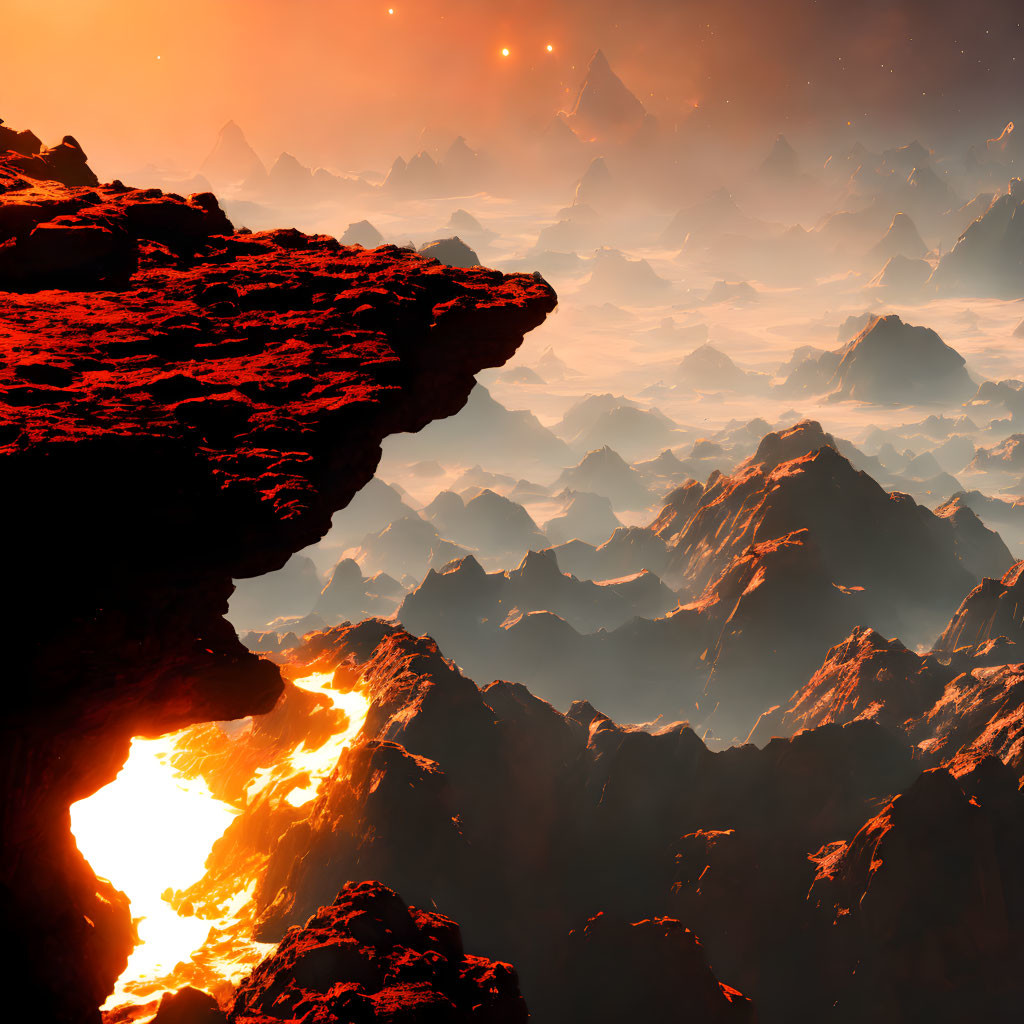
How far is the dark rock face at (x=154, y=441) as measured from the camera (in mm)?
13570

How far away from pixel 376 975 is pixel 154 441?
1678cm

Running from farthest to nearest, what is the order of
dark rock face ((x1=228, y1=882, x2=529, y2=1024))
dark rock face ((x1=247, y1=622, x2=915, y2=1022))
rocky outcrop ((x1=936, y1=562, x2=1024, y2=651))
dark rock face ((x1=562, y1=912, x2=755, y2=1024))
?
rocky outcrop ((x1=936, y1=562, x2=1024, y2=651)), dark rock face ((x1=247, y1=622, x2=915, y2=1022)), dark rock face ((x1=562, y1=912, x2=755, y2=1024)), dark rock face ((x1=228, y1=882, x2=529, y2=1024))

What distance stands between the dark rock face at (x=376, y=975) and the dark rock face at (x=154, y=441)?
487 cm

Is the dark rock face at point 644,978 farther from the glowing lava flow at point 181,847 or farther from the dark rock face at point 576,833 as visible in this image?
the glowing lava flow at point 181,847

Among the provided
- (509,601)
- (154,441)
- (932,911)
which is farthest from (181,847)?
(509,601)

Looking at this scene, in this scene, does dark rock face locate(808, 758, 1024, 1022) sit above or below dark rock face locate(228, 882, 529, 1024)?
above

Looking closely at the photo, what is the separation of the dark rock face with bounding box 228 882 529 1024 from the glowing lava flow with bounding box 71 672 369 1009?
258 inches

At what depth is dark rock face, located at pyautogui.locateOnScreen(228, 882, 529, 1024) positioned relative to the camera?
64.0 feet

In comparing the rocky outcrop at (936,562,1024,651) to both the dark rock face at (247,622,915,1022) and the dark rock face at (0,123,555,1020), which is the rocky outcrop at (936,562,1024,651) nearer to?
the dark rock face at (247,622,915,1022)

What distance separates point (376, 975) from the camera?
2139 cm

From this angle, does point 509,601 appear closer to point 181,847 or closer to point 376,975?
point 181,847

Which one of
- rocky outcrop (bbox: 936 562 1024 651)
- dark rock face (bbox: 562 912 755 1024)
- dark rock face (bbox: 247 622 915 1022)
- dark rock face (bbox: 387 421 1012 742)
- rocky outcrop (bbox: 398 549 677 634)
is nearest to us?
dark rock face (bbox: 562 912 755 1024)

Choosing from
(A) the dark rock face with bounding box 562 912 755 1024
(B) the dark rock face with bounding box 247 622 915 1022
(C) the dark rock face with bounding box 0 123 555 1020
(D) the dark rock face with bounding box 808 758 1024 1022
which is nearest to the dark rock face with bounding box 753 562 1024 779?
(D) the dark rock face with bounding box 808 758 1024 1022

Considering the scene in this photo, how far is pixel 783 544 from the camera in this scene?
4188 inches
